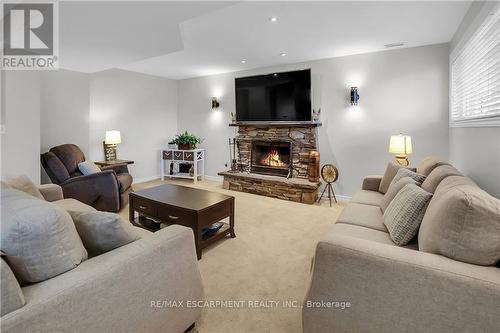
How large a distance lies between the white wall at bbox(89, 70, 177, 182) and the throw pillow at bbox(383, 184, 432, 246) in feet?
17.0

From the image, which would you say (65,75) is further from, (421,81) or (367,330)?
(421,81)

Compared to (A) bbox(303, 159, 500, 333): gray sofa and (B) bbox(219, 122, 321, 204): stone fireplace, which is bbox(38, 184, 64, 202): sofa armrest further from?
(B) bbox(219, 122, 321, 204): stone fireplace

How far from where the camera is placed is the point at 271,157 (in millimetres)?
5273

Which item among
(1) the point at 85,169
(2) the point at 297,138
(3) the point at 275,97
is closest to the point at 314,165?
(2) the point at 297,138

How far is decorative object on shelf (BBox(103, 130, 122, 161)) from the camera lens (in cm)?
491

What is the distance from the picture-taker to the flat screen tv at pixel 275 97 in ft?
15.0

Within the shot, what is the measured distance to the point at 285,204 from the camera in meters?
4.29

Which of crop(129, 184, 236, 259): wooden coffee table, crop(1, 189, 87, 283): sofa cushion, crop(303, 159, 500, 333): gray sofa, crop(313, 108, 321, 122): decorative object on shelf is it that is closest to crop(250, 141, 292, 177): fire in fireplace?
crop(313, 108, 321, 122): decorative object on shelf

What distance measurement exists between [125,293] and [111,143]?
444cm

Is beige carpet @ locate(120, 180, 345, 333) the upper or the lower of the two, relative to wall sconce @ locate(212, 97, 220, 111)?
lower

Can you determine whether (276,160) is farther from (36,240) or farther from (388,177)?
(36,240)

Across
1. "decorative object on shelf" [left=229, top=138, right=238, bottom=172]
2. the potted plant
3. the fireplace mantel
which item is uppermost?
the fireplace mantel

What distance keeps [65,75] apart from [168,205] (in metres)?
3.40

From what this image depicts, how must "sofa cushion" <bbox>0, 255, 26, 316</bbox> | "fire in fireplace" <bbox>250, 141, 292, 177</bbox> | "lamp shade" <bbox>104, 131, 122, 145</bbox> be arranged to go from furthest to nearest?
"fire in fireplace" <bbox>250, 141, 292, 177</bbox> < "lamp shade" <bbox>104, 131, 122, 145</bbox> < "sofa cushion" <bbox>0, 255, 26, 316</bbox>
